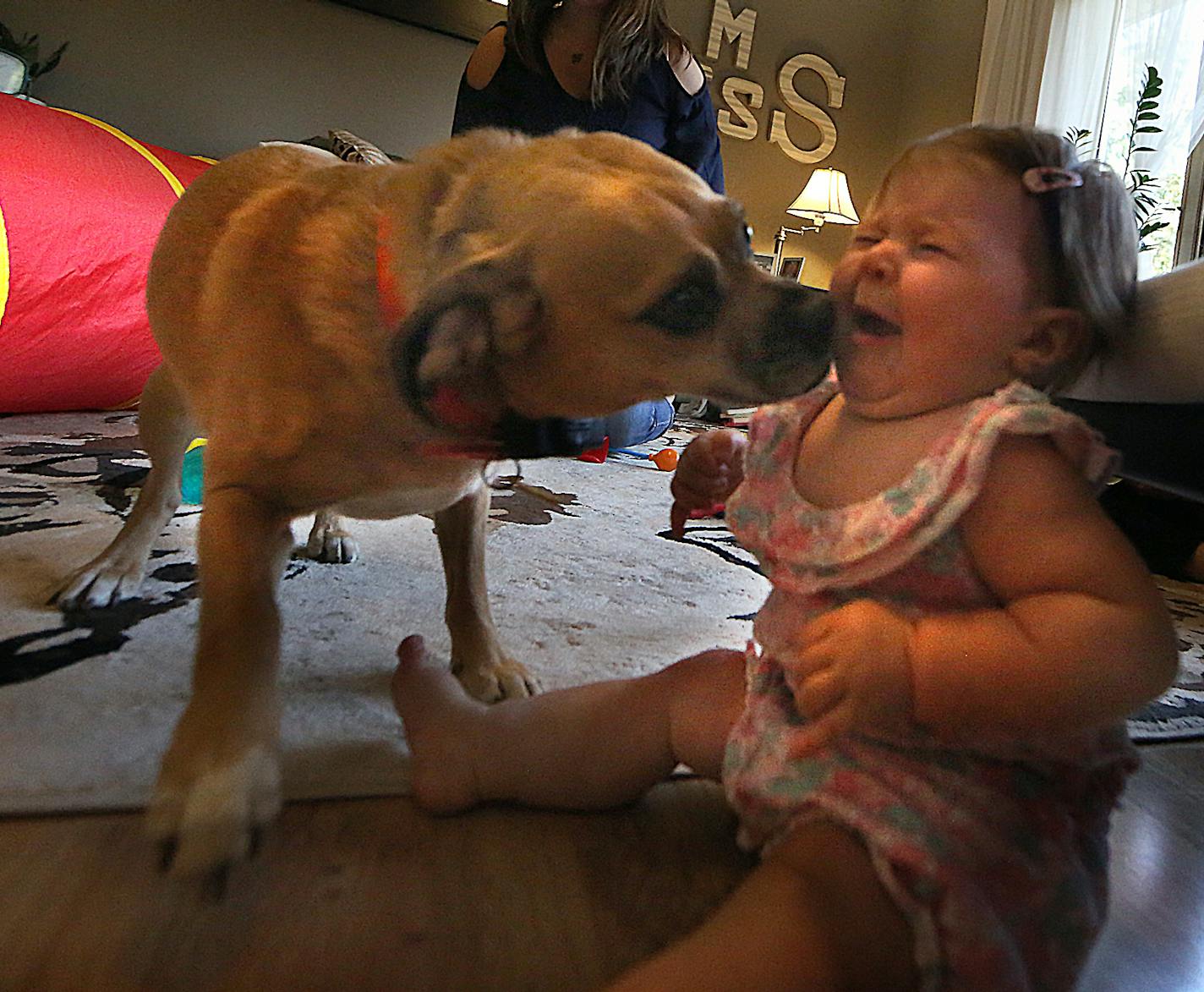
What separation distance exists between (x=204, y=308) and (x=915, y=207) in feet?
2.35

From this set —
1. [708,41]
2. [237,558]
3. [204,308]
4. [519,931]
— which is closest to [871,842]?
[519,931]

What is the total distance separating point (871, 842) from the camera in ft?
1.76

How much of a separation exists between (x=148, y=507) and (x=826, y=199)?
14.8 ft

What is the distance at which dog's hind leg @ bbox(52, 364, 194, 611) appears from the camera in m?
1.13

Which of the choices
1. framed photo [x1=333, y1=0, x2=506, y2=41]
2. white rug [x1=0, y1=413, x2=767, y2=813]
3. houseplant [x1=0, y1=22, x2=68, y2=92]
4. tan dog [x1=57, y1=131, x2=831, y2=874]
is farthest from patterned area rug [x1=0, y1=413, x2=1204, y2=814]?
framed photo [x1=333, y1=0, x2=506, y2=41]

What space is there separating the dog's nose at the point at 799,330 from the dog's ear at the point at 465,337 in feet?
0.72

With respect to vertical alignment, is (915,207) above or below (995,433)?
above

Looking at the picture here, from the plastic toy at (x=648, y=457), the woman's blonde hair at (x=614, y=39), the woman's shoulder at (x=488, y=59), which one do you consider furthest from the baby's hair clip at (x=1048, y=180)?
the plastic toy at (x=648, y=457)

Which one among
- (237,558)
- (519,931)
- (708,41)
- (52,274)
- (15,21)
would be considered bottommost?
(519,931)

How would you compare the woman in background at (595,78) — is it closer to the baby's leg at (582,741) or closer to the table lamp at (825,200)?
the baby's leg at (582,741)

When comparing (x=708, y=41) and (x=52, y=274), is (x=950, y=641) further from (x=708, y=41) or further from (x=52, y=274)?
(x=708, y=41)

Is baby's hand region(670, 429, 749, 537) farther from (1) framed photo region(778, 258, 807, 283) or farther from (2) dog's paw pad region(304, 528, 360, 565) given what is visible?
(1) framed photo region(778, 258, 807, 283)

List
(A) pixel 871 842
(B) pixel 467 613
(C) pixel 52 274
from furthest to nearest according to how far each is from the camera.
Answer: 1. (C) pixel 52 274
2. (B) pixel 467 613
3. (A) pixel 871 842

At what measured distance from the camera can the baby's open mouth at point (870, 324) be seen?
737mm
